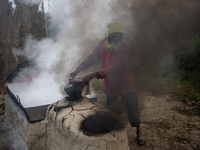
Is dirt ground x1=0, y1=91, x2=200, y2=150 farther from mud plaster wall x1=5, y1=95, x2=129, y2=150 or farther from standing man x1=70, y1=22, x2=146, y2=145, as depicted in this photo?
mud plaster wall x1=5, y1=95, x2=129, y2=150

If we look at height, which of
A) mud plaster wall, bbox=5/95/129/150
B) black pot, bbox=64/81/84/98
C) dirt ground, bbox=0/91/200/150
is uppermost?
black pot, bbox=64/81/84/98

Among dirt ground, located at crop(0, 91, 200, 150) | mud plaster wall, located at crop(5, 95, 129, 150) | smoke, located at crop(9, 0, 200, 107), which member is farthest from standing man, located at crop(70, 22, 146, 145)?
smoke, located at crop(9, 0, 200, 107)

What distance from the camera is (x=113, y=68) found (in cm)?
201

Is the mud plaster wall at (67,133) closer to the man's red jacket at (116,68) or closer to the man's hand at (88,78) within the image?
the man's hand at (88,78)

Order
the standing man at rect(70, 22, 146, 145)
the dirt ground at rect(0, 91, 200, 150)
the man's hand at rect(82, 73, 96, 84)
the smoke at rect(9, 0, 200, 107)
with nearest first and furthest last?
the man's hand at rect(82, 73, 96, 84) → the standing man at rect(70, 22, 146, 145) → the dirt ground at rect(0, 91, 200, 150) → the smoke at rect(9, 0, 200, 107)

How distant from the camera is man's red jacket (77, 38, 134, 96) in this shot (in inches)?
80.6

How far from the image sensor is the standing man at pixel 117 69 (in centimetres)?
204

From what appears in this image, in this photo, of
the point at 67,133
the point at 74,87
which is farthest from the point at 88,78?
the point at 67,133

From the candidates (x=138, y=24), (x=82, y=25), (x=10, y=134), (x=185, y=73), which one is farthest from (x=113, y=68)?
(x=185, y=73)

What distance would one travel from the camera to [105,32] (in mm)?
3375

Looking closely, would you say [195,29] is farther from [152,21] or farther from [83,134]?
[83,134]

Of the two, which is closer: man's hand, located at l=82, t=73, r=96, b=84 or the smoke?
man's hand, located at l=82, t=73, r=96, b=84

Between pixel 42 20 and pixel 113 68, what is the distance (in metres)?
8.06

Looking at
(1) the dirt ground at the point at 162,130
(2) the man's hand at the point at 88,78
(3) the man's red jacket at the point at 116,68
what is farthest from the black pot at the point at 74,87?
(1) the dirt ground at the point at 162,130
